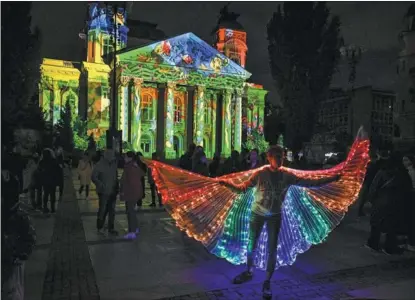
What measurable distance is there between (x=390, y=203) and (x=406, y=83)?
38.9 meters

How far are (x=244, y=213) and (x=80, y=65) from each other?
5370 centimetres

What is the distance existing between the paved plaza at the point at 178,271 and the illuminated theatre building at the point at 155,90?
40055 mm

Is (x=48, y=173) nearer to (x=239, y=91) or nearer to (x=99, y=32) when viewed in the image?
(x=239, y=91)

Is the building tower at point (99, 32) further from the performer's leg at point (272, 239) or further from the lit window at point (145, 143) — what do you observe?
the performer's leg at point (272, 239)

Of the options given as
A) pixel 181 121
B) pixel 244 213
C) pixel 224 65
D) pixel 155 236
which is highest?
pixel 224 65

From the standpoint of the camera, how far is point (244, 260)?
579cm

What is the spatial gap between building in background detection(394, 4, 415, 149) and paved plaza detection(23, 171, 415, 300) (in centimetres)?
3315

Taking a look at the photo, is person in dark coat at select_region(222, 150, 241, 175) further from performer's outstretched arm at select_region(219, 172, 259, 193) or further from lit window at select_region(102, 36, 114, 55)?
lit window at select_region(102, 36, 114, 55)

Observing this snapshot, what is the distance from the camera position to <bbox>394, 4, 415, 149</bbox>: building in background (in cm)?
3800

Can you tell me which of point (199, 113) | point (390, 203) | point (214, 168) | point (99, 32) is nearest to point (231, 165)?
point (214, 168)

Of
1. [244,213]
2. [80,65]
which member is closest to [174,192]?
[244,213]

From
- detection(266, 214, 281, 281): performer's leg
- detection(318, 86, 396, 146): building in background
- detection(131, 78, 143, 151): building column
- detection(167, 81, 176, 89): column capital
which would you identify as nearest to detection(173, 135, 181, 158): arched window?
detection(131, 78, 143, 151): building column

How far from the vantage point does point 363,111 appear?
58250mm

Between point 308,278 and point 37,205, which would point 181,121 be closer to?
point 37,205
